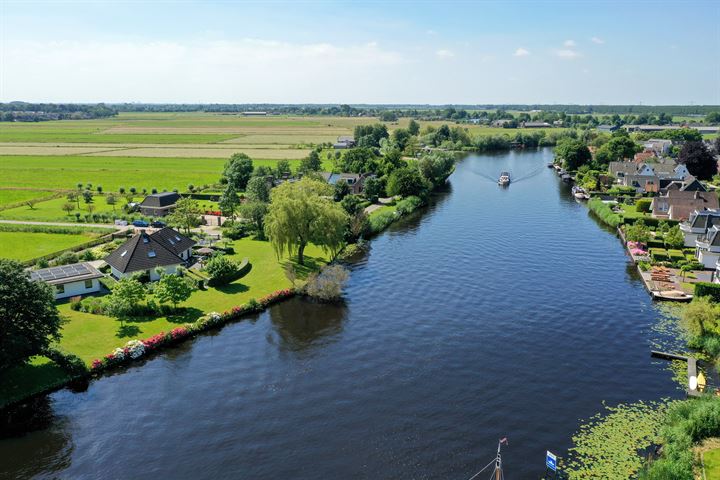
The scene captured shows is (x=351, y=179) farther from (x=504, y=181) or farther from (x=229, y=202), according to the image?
(x=504, y=181)

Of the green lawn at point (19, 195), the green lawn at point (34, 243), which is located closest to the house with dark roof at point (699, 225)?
the green lawn at point (34, 243)

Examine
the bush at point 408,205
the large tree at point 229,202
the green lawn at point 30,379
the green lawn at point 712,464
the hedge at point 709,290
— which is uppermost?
the large tree at point 229,202

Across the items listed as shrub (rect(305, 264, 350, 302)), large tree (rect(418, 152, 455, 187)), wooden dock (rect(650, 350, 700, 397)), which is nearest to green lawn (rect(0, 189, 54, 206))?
shrub (rect(305, 264, 350, 302))

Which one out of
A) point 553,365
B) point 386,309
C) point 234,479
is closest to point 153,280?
point 386,309

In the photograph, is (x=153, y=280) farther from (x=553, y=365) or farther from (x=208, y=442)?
(x=553, y=365)

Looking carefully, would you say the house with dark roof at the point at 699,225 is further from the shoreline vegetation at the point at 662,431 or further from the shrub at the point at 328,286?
the shrub at the point at 328,286
